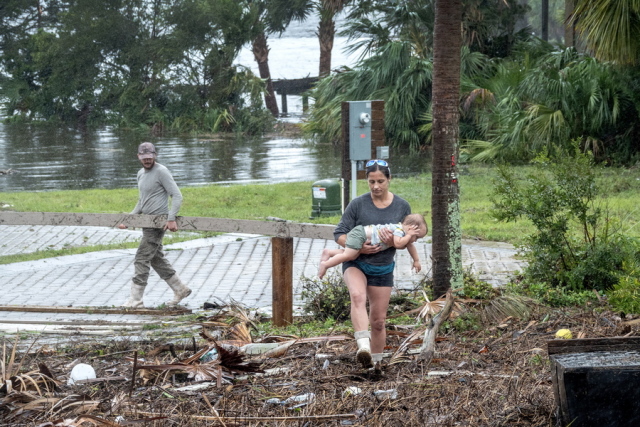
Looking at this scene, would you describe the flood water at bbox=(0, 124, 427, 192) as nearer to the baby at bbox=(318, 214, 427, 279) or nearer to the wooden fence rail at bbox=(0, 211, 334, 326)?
Answer: the wooden fence rail at bbox=(0, 211, 334, 326)

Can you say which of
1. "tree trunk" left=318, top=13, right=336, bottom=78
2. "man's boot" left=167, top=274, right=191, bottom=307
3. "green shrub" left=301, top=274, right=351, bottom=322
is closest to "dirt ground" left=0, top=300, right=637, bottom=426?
"green shrub" left=301, top=274, right=351, bottom=322

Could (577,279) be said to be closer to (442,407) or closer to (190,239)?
(442,407)

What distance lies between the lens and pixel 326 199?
561 inches

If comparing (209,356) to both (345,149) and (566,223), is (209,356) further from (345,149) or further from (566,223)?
(345,149)

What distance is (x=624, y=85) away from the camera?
19266 millimetres

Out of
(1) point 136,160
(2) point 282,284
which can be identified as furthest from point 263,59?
(2) point 282,284

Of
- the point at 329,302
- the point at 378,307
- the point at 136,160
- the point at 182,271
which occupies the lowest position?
the point at 182,271

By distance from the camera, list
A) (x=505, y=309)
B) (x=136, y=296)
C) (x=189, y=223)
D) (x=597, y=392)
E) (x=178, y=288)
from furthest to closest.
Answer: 1. (x=178, y=288)
2. (x=136, y=296)
3. (x=189, y=223)
4. (x=505, y=309)
5. (x=597, y=392)

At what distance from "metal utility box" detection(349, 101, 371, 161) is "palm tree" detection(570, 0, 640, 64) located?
11.5 ft

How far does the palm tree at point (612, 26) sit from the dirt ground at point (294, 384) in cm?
710

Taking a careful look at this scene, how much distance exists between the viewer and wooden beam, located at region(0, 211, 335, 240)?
8.00 metres

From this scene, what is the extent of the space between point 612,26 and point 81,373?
10.3 m

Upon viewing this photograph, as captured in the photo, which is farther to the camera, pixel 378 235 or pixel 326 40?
pixel 326 40

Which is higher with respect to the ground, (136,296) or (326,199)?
(326,199)
